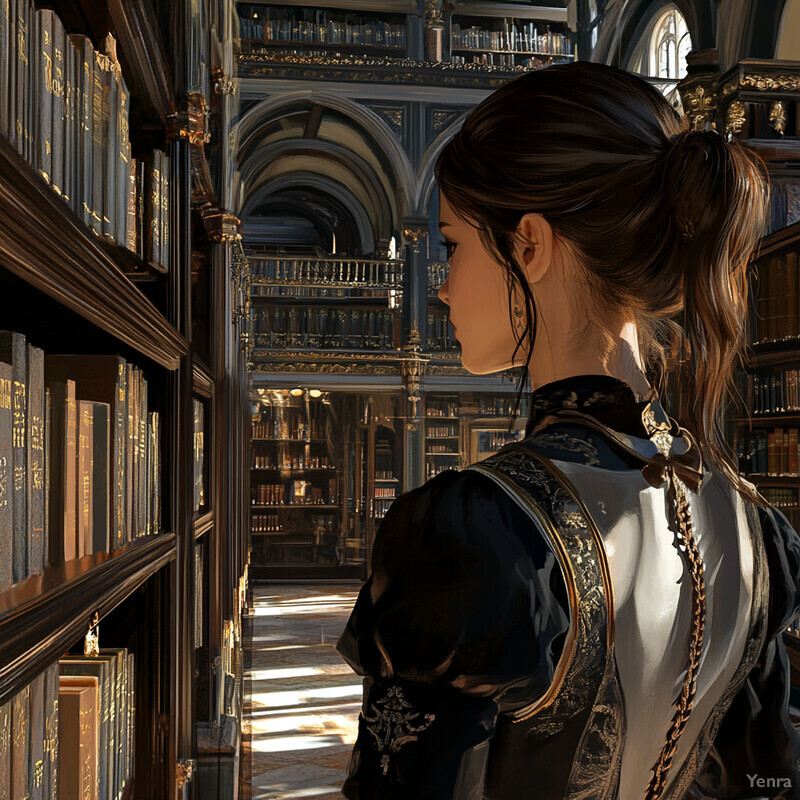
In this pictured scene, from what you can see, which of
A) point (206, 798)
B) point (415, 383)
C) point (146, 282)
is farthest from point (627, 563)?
point (415, 383)

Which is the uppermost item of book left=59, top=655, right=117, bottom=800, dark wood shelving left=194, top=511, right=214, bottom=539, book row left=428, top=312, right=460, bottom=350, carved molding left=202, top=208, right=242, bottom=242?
book row left=428, top=312, right=460, bottom=350

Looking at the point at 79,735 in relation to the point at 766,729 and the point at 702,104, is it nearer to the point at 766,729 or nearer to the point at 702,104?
the point at 766,729

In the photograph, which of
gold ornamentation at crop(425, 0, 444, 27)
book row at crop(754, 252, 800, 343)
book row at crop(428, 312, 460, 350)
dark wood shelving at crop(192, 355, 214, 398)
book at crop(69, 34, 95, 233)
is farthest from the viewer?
gold ornamentation at crop(425, 0, 444, 27)

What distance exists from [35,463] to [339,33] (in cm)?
1297

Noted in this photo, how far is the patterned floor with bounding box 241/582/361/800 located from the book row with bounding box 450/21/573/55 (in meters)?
8.16

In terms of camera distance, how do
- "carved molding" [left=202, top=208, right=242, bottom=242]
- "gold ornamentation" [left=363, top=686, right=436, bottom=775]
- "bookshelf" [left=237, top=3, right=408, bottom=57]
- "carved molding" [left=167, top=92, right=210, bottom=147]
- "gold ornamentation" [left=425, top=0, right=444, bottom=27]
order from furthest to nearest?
"bookshelf" [left=237, top=3, right=408, bottom=57] < "gold ornamentation" [left=425, top=0, right=444, bottom=27] < "carved molding" [left=202, top=208, right=242, bottom=242] < "carved molding" [left=167, top=92, right=210, bottom=147] < "gold ornamentation" [left=363, top=686, right=436, bottom=775]

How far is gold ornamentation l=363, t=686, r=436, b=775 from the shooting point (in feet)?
2.23

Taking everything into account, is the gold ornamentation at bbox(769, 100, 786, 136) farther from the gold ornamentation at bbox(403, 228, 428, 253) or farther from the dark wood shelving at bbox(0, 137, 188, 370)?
the gold ornamentation at bbox(403, 228, 428, 253)

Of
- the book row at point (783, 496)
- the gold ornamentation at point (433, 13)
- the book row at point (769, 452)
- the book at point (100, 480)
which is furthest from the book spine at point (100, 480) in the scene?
the gold ornamentation at point (433, 13)

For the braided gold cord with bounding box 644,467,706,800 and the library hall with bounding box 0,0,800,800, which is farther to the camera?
the braided gold cord with bounding box 644,467,706,800

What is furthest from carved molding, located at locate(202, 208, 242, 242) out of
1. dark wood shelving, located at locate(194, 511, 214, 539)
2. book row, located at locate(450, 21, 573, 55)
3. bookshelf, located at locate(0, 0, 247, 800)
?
book row, located at locate(450, 21, 573, 55)

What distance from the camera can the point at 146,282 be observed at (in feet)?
6.49

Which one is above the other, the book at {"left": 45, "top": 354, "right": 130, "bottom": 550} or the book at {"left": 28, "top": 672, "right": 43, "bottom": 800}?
the book at {"left": 45, "top": 354, "right": 130, "bottom": 550}

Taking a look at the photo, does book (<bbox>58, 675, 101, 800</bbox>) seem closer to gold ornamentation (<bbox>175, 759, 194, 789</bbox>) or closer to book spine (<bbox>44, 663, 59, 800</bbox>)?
book spine (<bbox>44, 663, 59, 800</bbox>)
